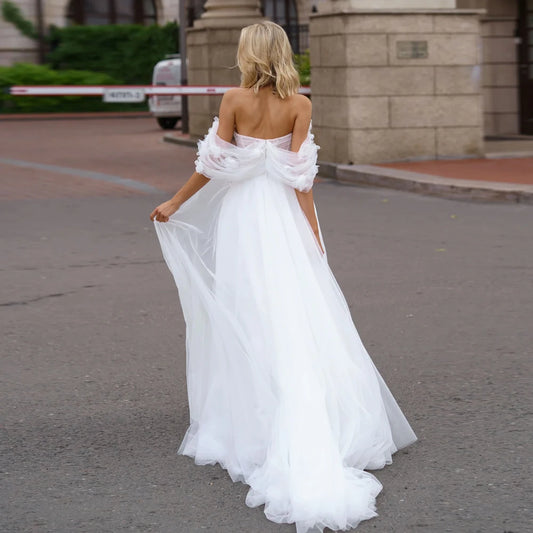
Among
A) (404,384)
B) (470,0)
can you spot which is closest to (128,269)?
(404,384)

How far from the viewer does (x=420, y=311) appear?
718 centimetres

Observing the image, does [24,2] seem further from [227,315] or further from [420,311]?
[227,315]

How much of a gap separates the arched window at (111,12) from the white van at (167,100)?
13.3m

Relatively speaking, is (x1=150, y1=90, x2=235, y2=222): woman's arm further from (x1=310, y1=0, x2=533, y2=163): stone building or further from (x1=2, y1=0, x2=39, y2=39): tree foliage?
(x1=2, y1=0, x2=39, y2=39): tree foliage

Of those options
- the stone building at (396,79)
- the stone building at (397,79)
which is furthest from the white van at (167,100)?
the stone building at (397,79)

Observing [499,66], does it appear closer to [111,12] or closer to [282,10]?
[111,12]

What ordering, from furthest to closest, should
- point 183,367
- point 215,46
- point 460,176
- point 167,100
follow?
point 167,100 < point 215,46 < point 460,176 < point 183,367

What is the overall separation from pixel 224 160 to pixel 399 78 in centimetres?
1152

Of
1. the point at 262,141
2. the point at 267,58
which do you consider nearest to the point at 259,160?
the point at 262,141

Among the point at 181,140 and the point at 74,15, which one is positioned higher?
the point at 74,15

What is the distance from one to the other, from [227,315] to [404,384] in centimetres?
147

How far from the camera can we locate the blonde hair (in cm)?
418

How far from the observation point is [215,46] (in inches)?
830

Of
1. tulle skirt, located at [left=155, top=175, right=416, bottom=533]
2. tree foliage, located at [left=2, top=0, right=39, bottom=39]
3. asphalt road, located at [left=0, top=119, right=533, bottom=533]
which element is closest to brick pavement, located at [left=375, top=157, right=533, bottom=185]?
asphalt road, located at [left=0, top=119, right=533, bottom=533]
